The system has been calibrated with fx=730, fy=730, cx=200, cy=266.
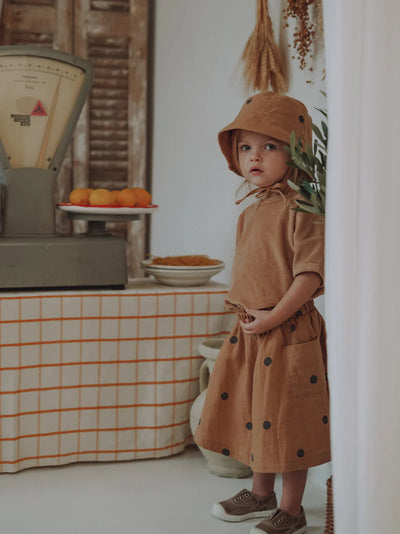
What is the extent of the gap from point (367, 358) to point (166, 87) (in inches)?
98.3

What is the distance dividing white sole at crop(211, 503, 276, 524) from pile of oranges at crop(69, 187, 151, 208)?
890 mm

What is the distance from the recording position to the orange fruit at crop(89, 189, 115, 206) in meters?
2.14

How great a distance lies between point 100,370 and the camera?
2164 millimetres

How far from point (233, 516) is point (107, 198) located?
0.95 m

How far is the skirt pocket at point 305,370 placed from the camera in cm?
170

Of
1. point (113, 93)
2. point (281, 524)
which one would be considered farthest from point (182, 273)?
point (113, 93)

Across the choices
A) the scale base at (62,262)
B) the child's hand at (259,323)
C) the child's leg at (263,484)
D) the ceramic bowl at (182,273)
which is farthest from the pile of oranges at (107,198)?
the child's leg at (263,484)

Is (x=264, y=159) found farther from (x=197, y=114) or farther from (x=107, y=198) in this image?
(x=197, y=114)

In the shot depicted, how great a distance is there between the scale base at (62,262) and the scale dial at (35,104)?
9.1 inches

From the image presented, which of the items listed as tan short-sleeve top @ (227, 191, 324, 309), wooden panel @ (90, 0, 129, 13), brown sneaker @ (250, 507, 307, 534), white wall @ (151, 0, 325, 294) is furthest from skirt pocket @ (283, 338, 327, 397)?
wooden panel @ (90, 0, 129, 13)

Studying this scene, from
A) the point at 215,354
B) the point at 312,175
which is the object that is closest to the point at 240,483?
the point at 215,354

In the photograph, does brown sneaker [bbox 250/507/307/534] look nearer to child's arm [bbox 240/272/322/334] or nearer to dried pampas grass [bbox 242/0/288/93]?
child's arm [bbox 240/272/322/334]

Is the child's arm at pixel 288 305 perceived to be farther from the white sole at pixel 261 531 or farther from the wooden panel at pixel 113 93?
the wooden panel at pixel 113 93

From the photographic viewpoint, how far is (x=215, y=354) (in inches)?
83.7
